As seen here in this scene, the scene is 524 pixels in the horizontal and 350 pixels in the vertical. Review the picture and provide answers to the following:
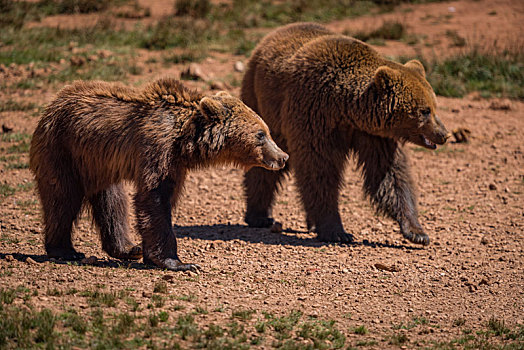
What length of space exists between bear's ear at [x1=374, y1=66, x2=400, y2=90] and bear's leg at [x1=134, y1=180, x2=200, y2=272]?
2939 mm

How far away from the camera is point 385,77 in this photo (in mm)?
8219

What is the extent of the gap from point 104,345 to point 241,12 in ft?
48.3

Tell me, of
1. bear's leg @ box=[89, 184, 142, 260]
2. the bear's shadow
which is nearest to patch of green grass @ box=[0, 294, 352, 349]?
bear's leg @ box=[89, 184, 142, 260]

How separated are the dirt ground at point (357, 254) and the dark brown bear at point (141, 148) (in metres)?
0.46

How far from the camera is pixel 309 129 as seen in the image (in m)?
8.58

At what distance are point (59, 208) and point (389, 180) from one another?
3995mm

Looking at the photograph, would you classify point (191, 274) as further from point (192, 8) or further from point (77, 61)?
point (192, 8)

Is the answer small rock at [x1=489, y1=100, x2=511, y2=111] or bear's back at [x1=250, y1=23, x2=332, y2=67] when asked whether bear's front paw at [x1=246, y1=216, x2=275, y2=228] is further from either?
small rock at [x1=489, y1=100, x2=511, y2=111]

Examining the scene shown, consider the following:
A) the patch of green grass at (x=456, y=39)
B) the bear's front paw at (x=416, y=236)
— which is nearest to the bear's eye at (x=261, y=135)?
the bear's front paw at (x=416, y=236)

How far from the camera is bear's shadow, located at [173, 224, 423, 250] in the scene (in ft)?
28.1

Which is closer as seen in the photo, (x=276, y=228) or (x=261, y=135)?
(x=261, y=135)

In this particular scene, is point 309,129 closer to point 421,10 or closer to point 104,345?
point 104,345

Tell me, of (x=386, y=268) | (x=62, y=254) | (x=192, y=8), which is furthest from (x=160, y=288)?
(x=192, y=8)

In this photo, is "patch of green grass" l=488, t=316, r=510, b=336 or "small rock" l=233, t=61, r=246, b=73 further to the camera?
"small rock" l=233, t=61, r=246, b=73
